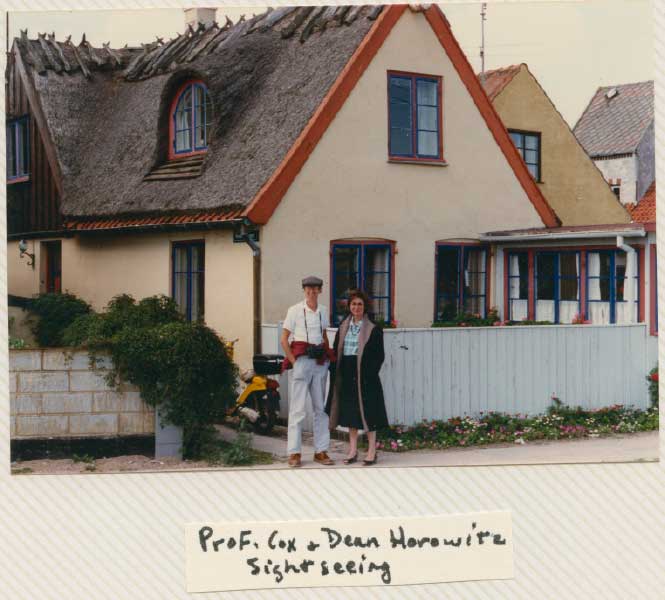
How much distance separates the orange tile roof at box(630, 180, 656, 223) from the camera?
544 inches

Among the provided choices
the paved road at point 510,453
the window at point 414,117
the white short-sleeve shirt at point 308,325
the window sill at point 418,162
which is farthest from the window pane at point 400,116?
the paved road at point 510,453

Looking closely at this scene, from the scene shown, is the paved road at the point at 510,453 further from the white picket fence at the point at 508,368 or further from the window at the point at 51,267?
the window at the point at 51,267

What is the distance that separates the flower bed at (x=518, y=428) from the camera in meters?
11.7

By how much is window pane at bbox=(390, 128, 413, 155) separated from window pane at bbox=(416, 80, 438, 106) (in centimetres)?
43

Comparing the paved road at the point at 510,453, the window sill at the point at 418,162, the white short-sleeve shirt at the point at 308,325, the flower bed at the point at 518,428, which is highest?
the window sill at the point at 418,162

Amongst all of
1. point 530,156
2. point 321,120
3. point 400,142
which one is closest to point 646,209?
point 530,156

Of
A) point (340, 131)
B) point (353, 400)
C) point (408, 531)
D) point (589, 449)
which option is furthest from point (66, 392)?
point (589, 449)

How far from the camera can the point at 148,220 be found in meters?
14.0

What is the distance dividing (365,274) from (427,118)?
6.89ft

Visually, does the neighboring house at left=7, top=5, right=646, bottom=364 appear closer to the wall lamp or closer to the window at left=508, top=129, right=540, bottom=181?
the wall lamp

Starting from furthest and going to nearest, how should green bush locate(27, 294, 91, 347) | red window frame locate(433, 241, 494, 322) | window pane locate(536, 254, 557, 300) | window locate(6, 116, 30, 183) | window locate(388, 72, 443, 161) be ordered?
window locate(6, 116, 30, 183), window pane locate(536, 254, 557, 300), red window frame locate(433, 241, 494, 322), window locate(388, 72, 443, 161), green bush locate(27, 294, 91, 347)

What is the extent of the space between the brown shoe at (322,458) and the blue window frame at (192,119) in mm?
4923

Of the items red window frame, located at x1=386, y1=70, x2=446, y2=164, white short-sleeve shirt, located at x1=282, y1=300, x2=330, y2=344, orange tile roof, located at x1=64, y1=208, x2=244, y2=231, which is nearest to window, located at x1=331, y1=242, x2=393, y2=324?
red window frame, located at x1=386, y1=70, x2=446, y2=164

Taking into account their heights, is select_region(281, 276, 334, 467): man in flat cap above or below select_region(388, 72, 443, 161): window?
below
